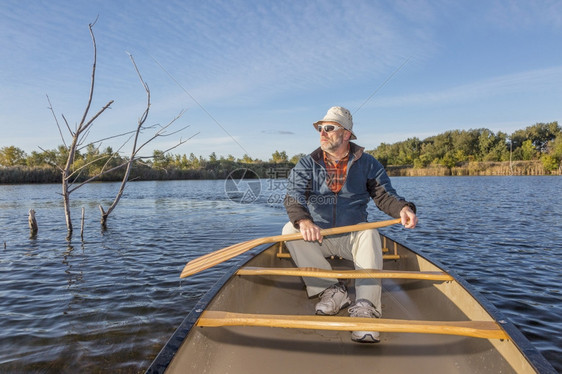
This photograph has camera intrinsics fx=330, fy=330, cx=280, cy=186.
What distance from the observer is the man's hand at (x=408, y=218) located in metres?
3.21

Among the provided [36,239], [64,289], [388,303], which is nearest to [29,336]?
[64,289]

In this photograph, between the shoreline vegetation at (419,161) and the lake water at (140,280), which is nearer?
the lake water at (140,280)

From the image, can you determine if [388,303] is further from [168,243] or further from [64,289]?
[168,243]

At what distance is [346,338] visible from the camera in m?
2.89

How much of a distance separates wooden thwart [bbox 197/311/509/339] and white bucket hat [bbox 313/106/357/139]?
1979 mm

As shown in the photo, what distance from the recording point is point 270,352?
2.73 meters

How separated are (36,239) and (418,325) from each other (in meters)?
12.2

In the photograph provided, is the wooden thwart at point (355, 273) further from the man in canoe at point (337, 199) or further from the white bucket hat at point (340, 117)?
the white bucket hat at point (340, 117)

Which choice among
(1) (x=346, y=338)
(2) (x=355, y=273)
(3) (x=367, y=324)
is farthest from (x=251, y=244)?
(3) (x=367, y=324)

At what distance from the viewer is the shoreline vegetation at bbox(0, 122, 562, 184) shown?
63312mm

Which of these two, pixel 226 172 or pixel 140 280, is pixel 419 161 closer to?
pixel 226 172

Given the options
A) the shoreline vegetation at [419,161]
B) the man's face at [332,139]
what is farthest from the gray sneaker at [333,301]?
the shoreline vegetation at [419,161]

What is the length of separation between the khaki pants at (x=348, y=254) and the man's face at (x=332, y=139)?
0.97m

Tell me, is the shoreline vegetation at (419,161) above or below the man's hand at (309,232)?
above
